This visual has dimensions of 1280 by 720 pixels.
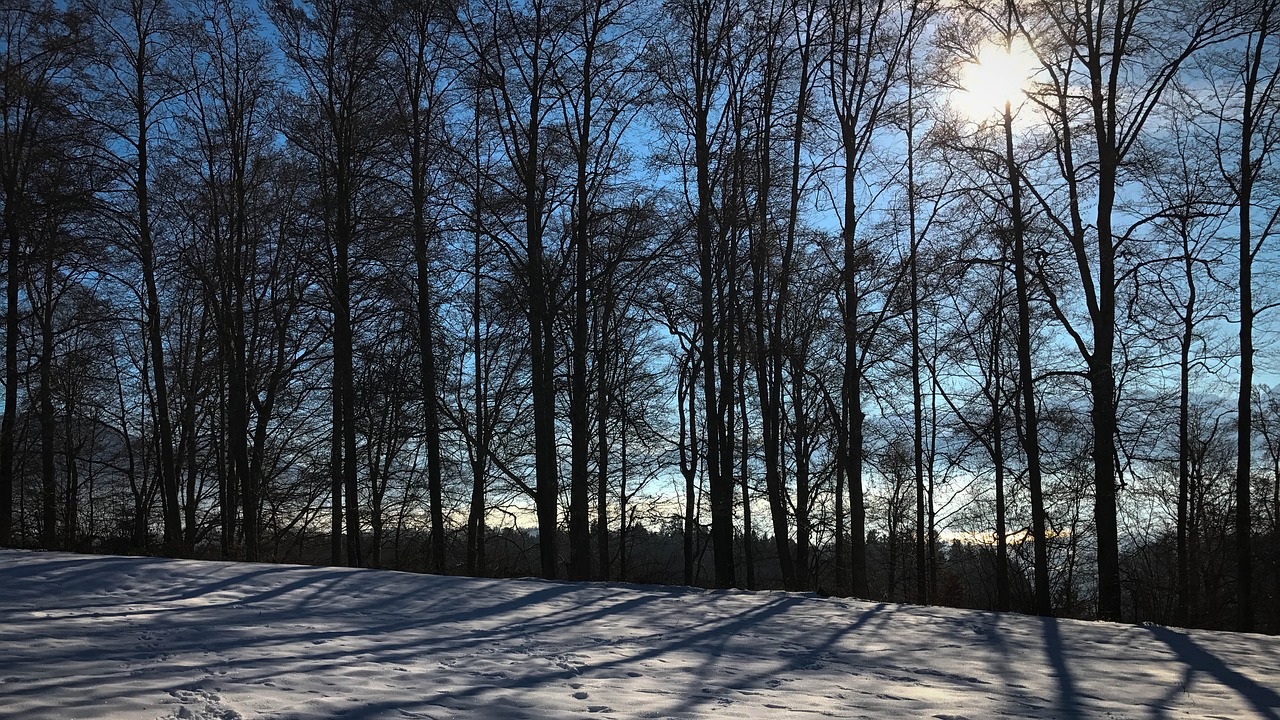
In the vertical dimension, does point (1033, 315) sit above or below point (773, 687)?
above

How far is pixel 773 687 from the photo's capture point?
5.95 metres

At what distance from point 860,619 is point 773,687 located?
3809mm

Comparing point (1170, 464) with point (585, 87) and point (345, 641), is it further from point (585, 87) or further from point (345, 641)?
point (345, 641)

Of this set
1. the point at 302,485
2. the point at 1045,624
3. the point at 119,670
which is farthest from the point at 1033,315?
the point at 302,485

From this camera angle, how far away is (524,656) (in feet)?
21.1

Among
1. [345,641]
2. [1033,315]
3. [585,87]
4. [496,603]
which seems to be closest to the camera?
[345,641]

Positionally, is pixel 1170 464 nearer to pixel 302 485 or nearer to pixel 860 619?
pixel 860 619

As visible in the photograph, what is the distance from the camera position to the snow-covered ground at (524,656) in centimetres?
491

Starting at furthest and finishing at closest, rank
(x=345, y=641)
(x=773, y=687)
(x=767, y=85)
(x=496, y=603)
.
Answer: (x=767, y=85) → (x=496, y=603) → (x=345, y=641) → (x=773, y=687)

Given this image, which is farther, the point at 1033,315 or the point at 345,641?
the point at 1033,315

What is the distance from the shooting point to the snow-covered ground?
4.91 m

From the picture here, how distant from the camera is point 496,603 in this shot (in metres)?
9.07

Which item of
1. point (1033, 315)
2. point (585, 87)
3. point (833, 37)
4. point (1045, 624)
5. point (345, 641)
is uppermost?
point (833, 37)

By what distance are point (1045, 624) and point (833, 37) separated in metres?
11.4
